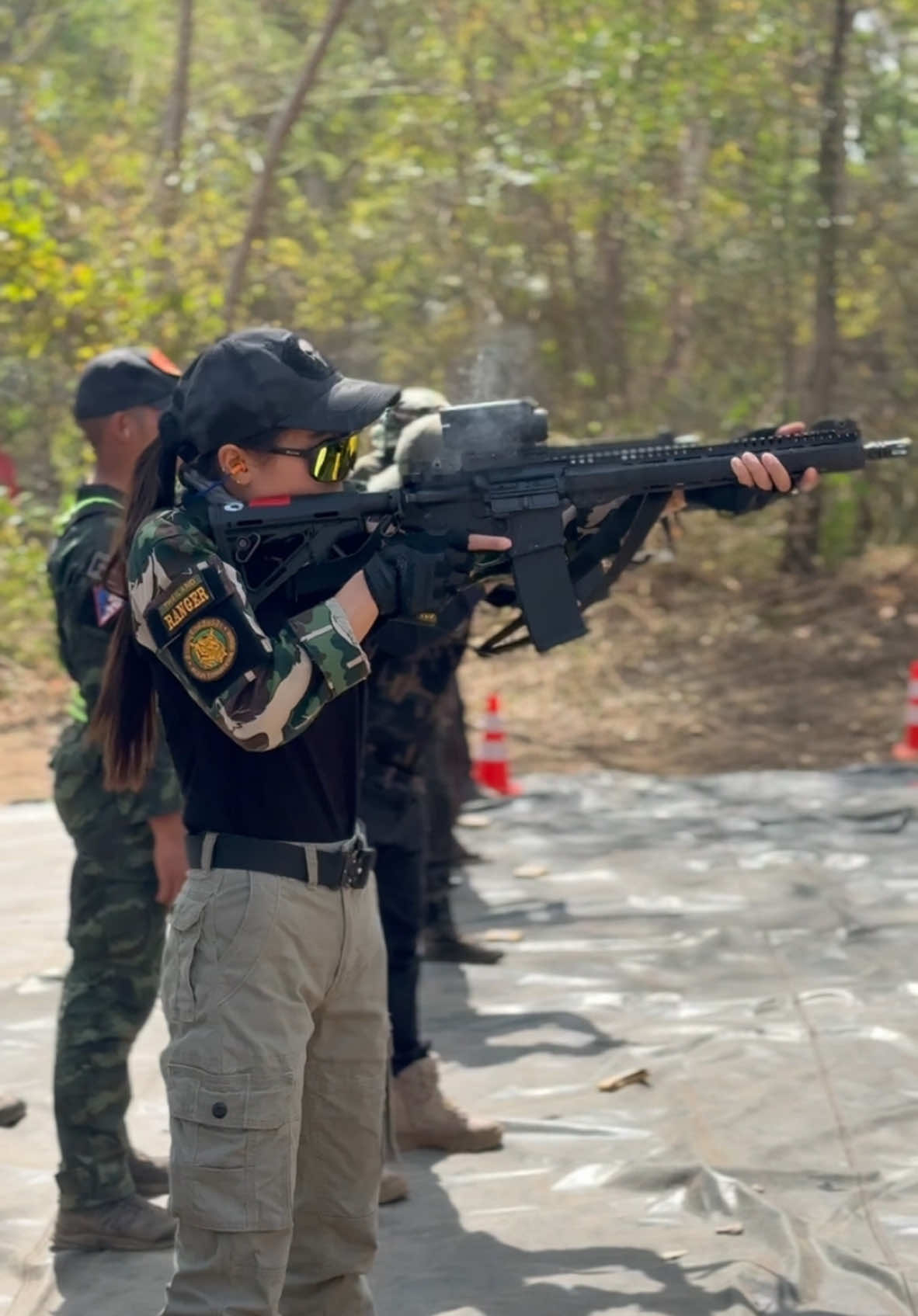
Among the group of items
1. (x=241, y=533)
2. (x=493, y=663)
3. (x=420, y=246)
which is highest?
(x=241, y=533)

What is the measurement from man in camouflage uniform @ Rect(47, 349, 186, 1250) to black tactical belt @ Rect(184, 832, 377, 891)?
100cm

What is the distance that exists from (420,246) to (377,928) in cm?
1188

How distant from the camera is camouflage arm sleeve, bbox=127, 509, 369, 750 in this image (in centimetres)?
261

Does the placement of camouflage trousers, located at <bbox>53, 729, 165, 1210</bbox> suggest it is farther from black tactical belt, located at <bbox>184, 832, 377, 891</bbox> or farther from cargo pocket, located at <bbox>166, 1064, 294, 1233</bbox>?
cargo pocket, located at <bbox>166, 1064, 294, 1233</bbox>

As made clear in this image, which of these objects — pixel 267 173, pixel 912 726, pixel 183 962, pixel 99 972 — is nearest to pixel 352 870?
pixel 183 962

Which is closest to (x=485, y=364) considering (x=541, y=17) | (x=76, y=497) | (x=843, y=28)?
(x=76, y=497)

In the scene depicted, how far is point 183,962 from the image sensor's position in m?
2.72

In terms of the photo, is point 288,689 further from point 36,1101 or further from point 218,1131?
point 36,1101

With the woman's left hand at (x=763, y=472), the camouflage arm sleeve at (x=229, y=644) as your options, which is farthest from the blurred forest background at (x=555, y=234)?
the camouflage arm sleeve at (x=229, y=644)

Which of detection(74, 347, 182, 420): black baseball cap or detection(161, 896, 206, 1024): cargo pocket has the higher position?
detection(74, 347, 182, 420): black baseball cap

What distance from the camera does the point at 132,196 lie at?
39.8ft

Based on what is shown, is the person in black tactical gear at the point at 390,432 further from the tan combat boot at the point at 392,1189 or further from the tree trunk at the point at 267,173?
the tree trunk at the point at 267,173

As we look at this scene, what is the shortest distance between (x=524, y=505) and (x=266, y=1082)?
3.58 feet

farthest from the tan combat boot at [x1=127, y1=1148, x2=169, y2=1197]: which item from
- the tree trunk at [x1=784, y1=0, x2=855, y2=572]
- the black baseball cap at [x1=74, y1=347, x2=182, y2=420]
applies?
the tree trunk at [x1=784, y1=0, x2=855, y2=572]
